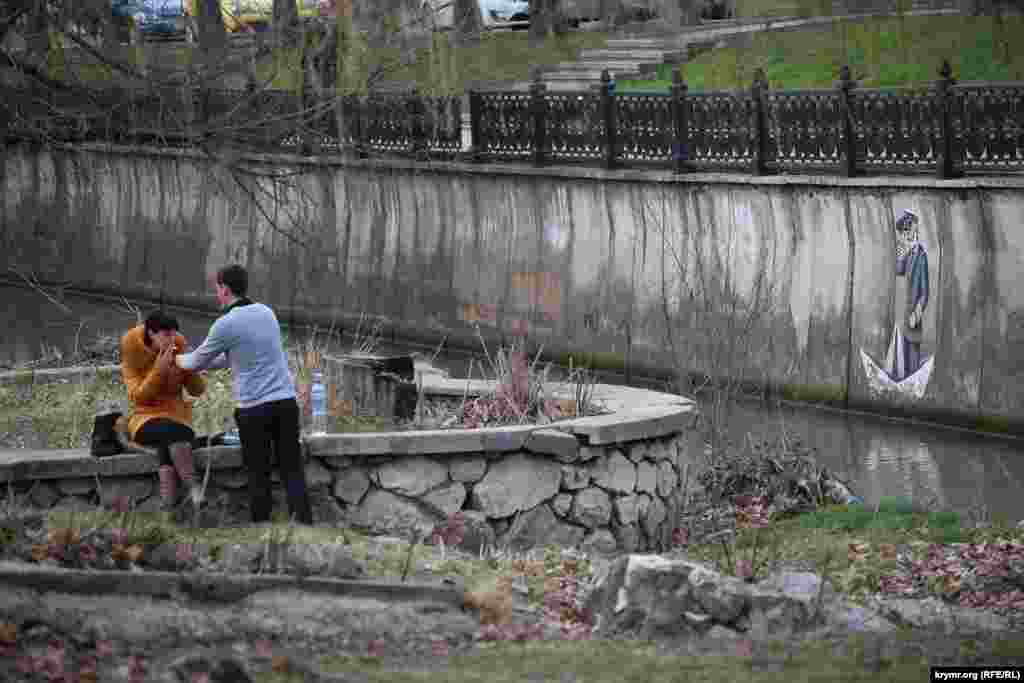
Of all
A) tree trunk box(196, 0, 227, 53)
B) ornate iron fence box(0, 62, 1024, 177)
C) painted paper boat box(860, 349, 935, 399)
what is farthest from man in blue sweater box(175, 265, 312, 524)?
painted paper boat box(860, 349, 935, 399)

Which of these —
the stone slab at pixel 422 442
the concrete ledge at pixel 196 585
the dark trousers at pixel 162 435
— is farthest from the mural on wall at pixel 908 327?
the concrete ledge at pixel 196 585

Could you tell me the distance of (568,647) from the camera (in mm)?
9359

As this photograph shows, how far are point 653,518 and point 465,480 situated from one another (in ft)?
4.86

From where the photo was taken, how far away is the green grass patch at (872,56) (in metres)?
29.2

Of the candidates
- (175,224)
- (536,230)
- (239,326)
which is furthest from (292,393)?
(175,224)

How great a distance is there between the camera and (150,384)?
39.2ft

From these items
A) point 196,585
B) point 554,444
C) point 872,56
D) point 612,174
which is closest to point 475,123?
point 612,174

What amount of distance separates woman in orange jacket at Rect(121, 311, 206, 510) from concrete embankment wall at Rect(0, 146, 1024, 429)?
14.9 ft

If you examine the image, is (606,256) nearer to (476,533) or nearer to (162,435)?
(476,533)

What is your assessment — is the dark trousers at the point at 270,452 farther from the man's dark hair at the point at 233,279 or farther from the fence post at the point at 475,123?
the fence post at the point at 475,123

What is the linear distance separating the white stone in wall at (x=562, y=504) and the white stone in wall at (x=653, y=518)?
630 millimetres

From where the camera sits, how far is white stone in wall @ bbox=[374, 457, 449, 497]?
42.7ft

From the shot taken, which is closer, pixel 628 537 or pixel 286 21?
pixel 628 537

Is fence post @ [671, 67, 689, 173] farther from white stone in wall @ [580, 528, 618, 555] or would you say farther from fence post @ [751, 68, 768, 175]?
white stone in wall @ [580, 528, 618, 555]
